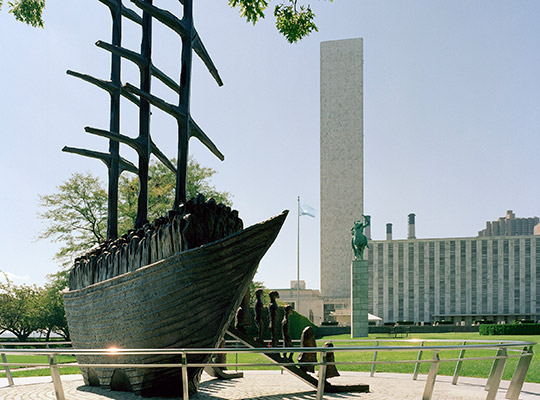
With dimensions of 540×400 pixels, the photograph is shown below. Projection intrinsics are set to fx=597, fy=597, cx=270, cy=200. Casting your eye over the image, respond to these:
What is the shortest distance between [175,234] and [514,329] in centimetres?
3870

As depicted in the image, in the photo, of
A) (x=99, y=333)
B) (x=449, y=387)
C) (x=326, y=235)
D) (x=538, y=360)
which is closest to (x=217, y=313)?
(x=99, y=333)

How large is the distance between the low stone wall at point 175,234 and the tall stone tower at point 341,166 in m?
78.2

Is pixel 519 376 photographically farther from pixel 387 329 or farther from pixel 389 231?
pixel 389 231

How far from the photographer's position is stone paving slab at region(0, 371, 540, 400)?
34.6ft

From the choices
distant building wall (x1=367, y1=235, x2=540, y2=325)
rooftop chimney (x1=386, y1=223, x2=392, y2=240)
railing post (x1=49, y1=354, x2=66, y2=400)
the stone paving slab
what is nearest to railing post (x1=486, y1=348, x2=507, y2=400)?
the stone paving slab

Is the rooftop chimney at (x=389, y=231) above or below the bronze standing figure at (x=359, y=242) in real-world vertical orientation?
above

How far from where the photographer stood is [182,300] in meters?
9.28

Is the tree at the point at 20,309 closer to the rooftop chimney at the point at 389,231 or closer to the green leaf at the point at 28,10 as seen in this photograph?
the green leaf at the point at 28,10

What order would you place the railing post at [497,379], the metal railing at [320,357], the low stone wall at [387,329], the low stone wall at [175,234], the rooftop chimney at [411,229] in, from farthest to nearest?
the rooftop chimney at [411,229]
the low stone wall at [387,329]
the low stone wall at [175,234]
the railing post at [497,379]
the metal railing at [320,357]

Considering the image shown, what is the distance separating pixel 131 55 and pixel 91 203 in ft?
74.0

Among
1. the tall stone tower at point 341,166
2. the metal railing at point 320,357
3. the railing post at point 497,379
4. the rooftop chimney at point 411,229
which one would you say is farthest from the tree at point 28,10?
the rooftop chimney at point 411,229

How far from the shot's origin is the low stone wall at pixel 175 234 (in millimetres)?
9445

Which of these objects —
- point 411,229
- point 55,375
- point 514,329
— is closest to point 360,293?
point 514,329

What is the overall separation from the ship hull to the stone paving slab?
70cm
